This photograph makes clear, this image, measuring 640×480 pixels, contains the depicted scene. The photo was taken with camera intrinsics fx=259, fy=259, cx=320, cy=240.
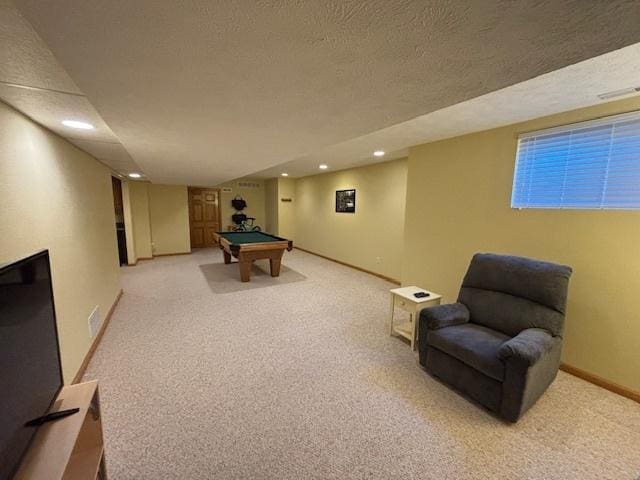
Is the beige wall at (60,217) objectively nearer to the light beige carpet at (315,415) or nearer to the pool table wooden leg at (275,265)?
the light beige carpet at (315,415)

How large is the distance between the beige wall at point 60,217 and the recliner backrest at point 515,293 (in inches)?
133

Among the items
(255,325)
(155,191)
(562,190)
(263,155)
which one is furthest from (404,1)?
(155,191)

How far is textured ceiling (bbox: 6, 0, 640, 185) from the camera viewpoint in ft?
2.35

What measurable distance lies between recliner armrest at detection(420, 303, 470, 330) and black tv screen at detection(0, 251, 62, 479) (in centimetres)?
244

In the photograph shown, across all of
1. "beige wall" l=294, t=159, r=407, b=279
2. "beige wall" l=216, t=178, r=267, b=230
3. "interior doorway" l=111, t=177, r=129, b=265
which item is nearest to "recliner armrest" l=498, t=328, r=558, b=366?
"beige wall" l=294, t=159, r=407, b=279

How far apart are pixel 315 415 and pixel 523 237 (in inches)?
103

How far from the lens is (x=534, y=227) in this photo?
261cm

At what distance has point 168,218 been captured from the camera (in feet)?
23.2

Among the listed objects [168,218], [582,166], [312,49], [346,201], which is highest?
[312,49]

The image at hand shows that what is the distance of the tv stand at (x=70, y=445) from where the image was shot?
0.91 metres

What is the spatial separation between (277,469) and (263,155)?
106 inches

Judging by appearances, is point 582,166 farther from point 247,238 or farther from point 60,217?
point 247,238

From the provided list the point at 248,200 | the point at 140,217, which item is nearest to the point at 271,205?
the point at 248,200

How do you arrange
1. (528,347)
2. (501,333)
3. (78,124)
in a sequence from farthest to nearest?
(501,333)
(78,124)
(528,347)
